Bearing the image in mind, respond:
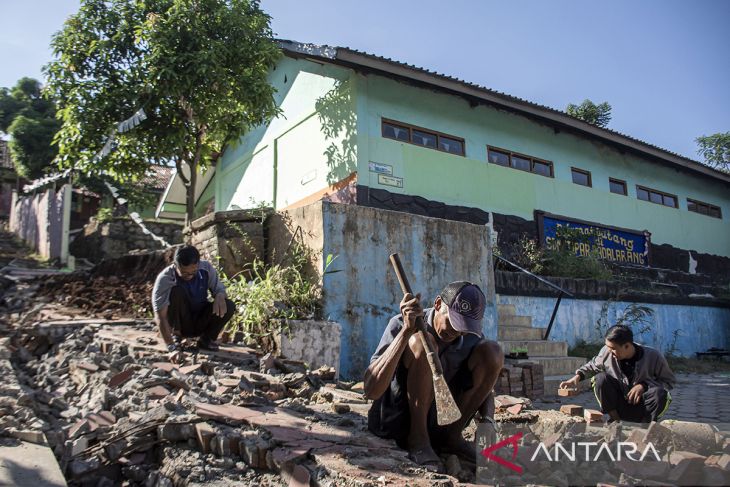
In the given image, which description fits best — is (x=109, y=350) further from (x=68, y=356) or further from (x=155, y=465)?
(x=155, y=465)

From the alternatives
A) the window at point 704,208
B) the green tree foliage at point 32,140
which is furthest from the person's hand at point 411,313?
the green tree foliage at point 32,140

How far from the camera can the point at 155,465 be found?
123 inches

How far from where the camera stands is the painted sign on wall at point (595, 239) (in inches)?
473

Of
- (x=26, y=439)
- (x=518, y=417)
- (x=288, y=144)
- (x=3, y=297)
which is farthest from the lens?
(x=288, y=144)

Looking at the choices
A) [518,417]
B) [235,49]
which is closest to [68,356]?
[518,417]

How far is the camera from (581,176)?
13250 millimetres

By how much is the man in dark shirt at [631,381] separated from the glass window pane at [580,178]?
32.0 ft

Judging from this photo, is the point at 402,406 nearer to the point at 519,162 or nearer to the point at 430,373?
the point at 430,373

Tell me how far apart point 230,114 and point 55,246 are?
18.1ft

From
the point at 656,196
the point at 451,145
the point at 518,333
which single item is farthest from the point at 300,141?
the point at 656,196

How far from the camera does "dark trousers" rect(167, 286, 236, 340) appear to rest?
198 inches

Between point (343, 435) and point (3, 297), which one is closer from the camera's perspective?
point (343, 435)

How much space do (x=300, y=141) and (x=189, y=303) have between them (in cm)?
724

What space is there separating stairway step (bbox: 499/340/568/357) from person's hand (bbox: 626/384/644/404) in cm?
316
